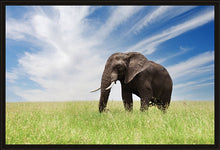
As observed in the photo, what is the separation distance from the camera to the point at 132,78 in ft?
23.8

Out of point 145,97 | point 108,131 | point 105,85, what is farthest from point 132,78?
point 108,131

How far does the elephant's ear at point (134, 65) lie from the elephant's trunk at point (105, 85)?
56cm

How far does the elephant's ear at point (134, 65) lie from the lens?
7355 mm

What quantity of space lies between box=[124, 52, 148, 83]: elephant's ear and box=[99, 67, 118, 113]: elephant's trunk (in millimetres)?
557

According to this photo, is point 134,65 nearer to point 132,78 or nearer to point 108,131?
point 132,78

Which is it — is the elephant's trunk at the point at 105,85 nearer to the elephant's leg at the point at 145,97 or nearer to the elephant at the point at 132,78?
the elephant at the point at 132,78

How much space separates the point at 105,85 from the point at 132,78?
1.04 m

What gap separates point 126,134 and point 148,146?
0.71 meters
